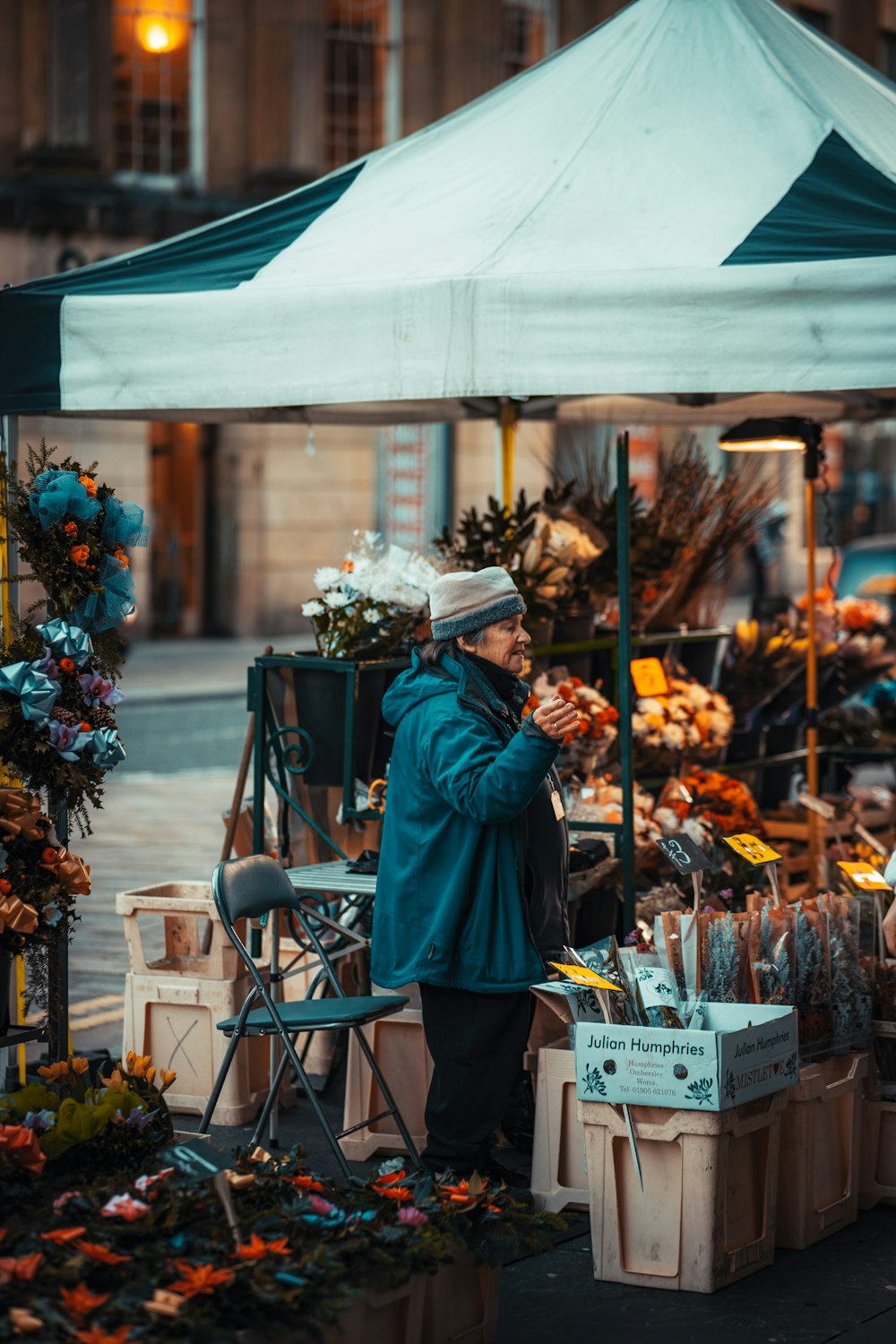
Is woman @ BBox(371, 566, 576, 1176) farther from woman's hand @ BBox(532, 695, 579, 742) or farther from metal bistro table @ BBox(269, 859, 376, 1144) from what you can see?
metal bistro table @ BBox(269, 859, 376, 1144)

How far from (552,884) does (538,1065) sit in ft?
1.68

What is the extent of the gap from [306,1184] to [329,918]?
1.88 m

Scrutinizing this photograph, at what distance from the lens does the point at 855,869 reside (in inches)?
194

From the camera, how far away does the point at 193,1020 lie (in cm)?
559

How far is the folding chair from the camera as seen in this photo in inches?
176

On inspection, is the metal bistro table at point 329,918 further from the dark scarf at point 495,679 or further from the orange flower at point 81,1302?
the orange flower at point 81,1302

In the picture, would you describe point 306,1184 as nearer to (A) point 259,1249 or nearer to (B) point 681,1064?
Answer: (A) point 259,1249

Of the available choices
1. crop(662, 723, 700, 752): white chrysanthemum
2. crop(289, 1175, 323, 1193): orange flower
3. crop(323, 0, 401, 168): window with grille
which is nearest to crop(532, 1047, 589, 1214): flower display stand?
crop(289, 1175, 323, 1193): orange flower

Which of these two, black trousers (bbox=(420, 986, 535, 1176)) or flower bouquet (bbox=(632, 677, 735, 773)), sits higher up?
flower bouquet (bbox=(632, 677, 735, 773))

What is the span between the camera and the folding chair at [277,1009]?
4461 mm

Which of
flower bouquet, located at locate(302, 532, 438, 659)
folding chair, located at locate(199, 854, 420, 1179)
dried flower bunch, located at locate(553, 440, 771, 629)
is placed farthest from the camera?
dried flower bunch, located at locate(553, 440, 771, 629)

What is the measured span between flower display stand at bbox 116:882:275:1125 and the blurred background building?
16.6 meters

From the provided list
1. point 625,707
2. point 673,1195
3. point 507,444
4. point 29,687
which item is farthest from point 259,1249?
point 507,444

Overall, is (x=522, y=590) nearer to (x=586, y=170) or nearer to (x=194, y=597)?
(x=586, y=170)
